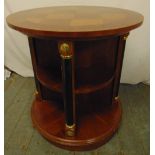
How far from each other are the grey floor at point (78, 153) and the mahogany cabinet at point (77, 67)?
0.20 ft

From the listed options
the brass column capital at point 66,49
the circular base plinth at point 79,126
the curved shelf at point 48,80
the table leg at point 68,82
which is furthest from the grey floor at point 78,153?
the brass column capital at point 66,49

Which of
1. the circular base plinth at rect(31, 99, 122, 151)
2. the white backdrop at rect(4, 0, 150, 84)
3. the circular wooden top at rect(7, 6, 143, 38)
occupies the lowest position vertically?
the circular base plinth at rect(31, 99, 122, 151)

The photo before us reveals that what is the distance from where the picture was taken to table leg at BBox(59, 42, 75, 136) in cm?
78

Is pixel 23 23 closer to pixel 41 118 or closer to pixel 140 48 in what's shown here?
pixel 41 118

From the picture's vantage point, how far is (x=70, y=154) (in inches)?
41.7

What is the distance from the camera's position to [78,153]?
3.49 ft

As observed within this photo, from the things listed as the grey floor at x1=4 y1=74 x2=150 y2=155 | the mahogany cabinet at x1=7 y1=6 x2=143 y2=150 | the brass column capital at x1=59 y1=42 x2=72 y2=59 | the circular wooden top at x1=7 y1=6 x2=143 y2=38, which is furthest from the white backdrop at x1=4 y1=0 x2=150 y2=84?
the brass column capital at x1=59 y1=42 x2=72 y2=59

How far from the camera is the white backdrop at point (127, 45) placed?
140cm

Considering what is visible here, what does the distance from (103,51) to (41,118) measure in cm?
55

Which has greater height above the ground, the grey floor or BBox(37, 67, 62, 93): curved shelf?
BBox(37, 67, 62, 93): curved shelf

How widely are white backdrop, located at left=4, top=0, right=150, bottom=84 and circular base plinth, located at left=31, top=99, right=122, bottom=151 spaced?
445mm

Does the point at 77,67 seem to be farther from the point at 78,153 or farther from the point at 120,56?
the point at 78,153

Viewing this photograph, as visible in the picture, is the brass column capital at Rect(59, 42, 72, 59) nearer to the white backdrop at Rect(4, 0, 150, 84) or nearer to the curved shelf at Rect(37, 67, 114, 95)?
the curved shelf at Rect(37, 67, 114, 95)

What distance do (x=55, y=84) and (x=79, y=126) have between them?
30 cm
